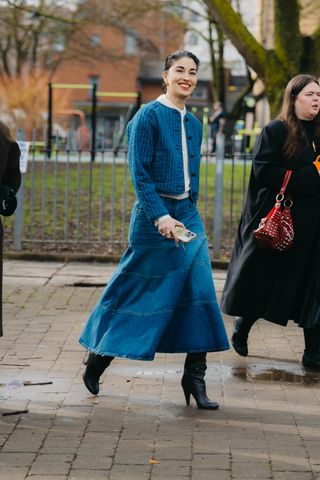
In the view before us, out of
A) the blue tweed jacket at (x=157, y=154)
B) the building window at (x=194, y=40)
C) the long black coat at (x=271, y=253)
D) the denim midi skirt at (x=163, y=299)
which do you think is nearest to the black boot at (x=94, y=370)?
the denim midi skirt at (x=163, y=299)

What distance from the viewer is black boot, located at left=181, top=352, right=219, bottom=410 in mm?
6285

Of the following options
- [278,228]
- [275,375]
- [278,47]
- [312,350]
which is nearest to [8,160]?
[278,228]

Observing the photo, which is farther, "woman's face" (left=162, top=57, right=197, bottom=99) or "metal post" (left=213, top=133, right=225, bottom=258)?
"metal post" (left=213, top=133, right=225, bottom=258)

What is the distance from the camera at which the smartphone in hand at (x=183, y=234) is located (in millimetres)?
5977

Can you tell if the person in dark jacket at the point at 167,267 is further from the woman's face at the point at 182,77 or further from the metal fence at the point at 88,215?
the metal fence at the point at 88,215

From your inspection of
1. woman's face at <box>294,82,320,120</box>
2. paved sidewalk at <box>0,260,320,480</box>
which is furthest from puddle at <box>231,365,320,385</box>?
woman's face at <box>294,82,320,120</box>

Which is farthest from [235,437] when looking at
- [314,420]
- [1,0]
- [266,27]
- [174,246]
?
[266,27]

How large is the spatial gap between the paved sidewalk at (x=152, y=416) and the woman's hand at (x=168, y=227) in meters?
0.93

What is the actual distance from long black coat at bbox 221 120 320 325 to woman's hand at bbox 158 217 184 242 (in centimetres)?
143

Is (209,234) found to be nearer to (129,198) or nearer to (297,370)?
(129,198)

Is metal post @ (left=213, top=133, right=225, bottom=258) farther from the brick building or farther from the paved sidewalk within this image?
the brick building

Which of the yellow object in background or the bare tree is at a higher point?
the bare tree

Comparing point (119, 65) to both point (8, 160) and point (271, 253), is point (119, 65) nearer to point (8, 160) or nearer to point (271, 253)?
point (271, 253)

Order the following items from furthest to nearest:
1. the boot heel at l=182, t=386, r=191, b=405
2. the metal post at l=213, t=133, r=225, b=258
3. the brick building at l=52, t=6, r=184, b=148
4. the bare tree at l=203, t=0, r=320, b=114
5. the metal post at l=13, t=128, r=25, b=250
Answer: the brick building at l=52, t=6, r=184, b=148, the bare tree at l=203, t=0, r=320, b=114, the metal post at l=13, t=128, r=25, b=250, the metal post at l=213, t=133, r=225, b=258, the boot heel at l=182, t=386, r=191, b=405
